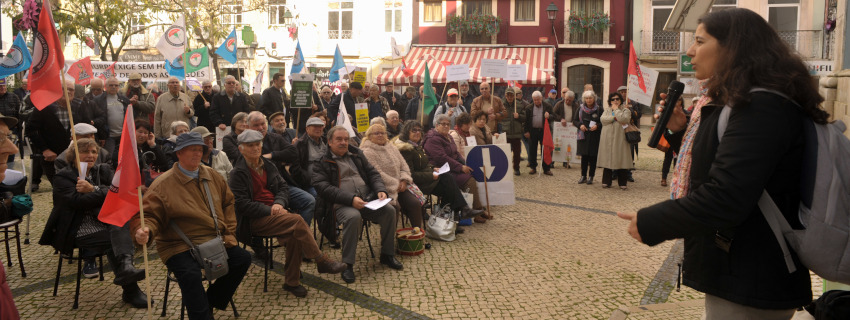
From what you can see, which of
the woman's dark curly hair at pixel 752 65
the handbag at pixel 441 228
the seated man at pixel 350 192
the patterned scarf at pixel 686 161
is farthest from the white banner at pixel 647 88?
the woman's dark curly hair at pixel 752 65

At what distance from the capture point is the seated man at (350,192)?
6.14 meters

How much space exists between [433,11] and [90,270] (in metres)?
27.3

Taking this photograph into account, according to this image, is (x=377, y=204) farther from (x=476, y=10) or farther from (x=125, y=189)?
(x=476, y=10)

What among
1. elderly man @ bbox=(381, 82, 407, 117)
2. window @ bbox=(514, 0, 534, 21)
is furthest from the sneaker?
window @ bbox=(514, 0, 534, 21)

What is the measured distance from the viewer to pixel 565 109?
1377 centimetres

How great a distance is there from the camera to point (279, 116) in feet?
28.8

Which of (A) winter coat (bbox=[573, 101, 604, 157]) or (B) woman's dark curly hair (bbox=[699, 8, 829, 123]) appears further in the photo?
Result: (A) winter coat (bbox=[573, 101, 604, 157])

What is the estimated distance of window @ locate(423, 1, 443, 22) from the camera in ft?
104

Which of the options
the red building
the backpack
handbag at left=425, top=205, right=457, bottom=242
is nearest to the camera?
the backpack

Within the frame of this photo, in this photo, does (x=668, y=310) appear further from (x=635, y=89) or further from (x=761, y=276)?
(x=635, y=89)

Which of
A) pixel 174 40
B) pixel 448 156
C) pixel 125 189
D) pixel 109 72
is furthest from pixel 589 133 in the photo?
pixel 109 72

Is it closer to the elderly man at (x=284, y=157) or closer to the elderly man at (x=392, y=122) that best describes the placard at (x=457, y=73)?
the elderly man at (x=392, y=122)

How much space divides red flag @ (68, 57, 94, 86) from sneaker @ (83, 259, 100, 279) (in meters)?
9.86

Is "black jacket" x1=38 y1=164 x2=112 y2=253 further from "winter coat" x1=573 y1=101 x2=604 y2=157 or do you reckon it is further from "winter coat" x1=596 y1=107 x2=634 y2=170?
"winter coat" x1=573 y1=101 x2=604 y2=157
